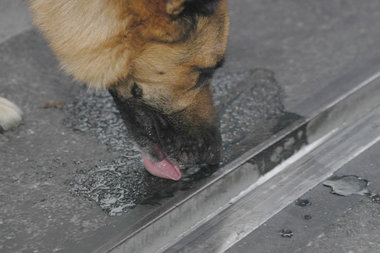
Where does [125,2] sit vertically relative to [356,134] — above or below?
above

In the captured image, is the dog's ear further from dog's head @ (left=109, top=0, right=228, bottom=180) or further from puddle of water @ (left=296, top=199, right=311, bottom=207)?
puddle of water @ (left=296, top=199, right=311, bottom=207)

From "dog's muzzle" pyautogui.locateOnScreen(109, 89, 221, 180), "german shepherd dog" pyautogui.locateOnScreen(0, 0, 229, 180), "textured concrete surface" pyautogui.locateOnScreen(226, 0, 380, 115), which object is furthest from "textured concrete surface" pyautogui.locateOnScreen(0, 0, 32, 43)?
"dog's muzzle" pyautogui.locateOnScreen(109, 89, 221, 180)

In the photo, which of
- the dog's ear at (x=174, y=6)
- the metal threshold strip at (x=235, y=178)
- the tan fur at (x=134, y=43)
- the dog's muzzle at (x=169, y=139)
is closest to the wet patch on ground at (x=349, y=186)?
the metal threshold strip at (x=235, y=178)

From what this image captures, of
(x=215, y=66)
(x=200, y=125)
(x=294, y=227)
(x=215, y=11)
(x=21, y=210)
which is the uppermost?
(x=215, y=11)

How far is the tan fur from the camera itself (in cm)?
259

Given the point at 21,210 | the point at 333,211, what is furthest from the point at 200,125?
the point at 21,210

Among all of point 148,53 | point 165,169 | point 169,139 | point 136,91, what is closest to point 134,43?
point 148,53

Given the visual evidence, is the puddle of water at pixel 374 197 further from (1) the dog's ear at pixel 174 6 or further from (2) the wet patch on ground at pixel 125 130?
(1) the dog's ear at pixel 174 6

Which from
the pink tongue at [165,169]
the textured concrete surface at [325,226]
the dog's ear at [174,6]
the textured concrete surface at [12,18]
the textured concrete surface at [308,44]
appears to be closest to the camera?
the dog's ear at [174,6]

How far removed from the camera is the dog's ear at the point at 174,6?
2.52 metres

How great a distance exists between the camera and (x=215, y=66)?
2.79m

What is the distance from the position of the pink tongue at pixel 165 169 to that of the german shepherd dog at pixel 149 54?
0.12 metres

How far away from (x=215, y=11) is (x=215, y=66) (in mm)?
260

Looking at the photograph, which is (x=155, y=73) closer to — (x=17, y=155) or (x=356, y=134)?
(x=17, y=155)
